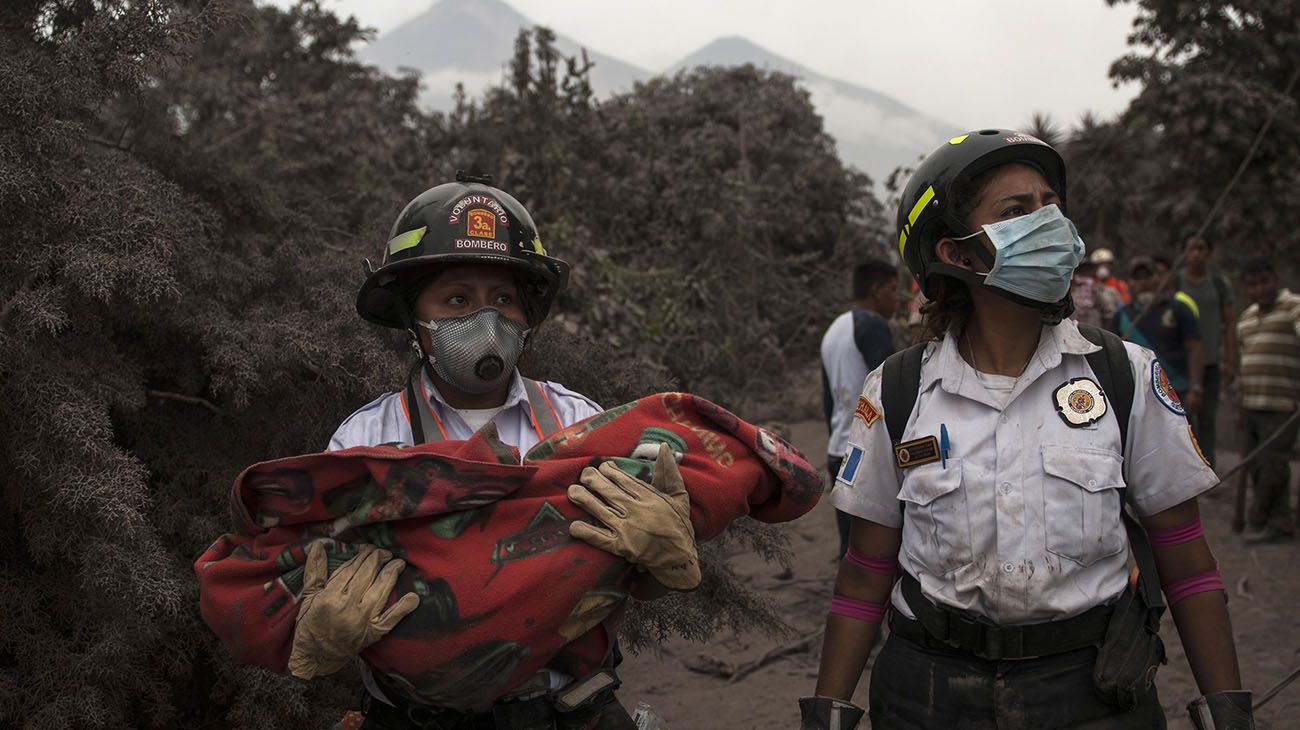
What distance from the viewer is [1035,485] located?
215 cm

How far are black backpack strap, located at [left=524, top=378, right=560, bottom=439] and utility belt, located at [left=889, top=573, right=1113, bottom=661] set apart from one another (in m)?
0.92

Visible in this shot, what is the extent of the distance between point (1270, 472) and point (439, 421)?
7.62m

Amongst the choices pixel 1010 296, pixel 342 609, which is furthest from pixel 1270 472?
pixel 342 609

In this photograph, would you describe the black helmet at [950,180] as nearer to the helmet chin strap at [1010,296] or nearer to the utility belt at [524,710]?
the helmet chin strap at [1010,296]

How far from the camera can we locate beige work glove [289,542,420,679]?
183cm

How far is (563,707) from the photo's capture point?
2062 mm

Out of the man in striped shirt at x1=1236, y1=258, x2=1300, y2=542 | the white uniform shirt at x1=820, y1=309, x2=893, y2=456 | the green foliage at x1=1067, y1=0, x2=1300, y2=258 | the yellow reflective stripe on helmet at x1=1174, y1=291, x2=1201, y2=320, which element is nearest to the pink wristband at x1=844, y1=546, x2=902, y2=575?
the white uniform shirt at x1=820, y1=309, x2=893, y2=456

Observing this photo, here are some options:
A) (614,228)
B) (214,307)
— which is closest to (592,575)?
(214,307)

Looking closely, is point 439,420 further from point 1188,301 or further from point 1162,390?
point 1188,301

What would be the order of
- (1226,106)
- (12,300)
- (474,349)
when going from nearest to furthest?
(474,349), (12,300), (1226,106)

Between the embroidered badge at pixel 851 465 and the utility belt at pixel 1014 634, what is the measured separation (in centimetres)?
36

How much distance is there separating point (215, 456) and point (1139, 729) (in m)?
2.91

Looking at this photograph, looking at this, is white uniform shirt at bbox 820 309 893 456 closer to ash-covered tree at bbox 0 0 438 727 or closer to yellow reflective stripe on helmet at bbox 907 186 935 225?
ash-covered tree at bbox 0 0 438 727

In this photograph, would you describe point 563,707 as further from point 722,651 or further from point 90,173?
point 722,651
